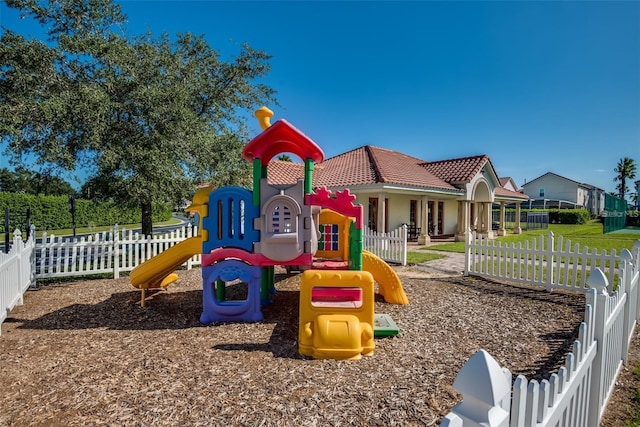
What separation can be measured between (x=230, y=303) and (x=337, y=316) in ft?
7.05

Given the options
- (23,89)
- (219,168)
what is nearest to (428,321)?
(219,168)

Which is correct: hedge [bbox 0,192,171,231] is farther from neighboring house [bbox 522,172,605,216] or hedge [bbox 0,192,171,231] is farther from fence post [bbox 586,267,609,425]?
neighboring house [bbox 522,172,605,216]

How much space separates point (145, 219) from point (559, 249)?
12745 mm

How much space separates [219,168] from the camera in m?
11.8

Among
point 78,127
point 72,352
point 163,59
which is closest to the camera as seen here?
point 72,352

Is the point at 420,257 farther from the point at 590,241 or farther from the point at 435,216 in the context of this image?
the point at 590,241

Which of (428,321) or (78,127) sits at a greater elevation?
(78,127)

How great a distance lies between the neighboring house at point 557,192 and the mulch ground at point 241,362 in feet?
172

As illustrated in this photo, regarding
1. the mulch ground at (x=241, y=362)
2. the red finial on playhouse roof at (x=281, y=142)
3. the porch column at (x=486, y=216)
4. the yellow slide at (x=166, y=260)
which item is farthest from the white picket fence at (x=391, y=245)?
the porch column at (x=486, y=216)

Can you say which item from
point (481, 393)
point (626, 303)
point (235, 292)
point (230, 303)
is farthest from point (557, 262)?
point (481, 393)

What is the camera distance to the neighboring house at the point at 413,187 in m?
16.5

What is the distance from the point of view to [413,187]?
16656mm

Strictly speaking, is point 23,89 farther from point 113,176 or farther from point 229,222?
point 229,222

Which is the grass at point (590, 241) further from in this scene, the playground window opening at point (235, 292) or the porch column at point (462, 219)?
the playground window opening at point (235, 292)
